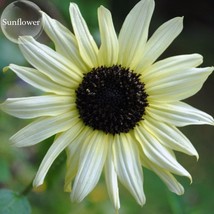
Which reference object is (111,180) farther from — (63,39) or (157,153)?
(63,39)

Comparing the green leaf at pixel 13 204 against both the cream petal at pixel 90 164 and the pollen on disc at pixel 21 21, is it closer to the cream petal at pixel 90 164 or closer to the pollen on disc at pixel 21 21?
the cream petal at pixel 90 164

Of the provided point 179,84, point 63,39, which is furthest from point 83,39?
point 179,84

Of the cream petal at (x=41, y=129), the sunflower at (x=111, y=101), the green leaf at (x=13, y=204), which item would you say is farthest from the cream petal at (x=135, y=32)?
the green leaf at (x=13, y=204)

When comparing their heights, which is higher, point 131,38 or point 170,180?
point 131,38

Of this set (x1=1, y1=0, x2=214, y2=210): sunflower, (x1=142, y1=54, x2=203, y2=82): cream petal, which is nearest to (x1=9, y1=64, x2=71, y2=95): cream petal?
(x1=1, y1=0, x2=214, y2=210): sunflower

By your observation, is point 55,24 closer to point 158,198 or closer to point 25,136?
point 25,136

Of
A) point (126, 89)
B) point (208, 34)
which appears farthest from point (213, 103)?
point (126, 89)

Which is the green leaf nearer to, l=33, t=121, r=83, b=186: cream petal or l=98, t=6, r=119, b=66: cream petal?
l=33, t=121, r=83, b=186: cream petal
